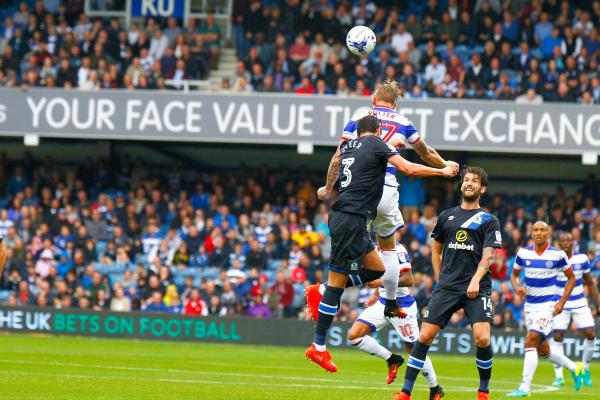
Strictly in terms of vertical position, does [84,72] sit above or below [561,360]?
above

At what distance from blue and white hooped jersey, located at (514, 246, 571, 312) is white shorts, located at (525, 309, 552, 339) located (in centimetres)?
7

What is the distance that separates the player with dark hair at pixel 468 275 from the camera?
11.1 m

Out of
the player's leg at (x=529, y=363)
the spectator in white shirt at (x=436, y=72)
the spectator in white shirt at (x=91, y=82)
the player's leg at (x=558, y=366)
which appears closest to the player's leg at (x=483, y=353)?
the player's leg at (x=529, y=363)

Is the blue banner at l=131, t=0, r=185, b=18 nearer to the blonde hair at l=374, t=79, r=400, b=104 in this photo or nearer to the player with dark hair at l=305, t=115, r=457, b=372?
the blonde hair at l=374, t=79, r=400, b=104

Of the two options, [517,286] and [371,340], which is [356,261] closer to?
[371,340]

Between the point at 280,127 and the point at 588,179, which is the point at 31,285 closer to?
the point at 280,127

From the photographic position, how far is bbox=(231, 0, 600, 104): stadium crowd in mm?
27000

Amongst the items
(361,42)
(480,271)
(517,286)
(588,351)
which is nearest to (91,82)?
(588,351)

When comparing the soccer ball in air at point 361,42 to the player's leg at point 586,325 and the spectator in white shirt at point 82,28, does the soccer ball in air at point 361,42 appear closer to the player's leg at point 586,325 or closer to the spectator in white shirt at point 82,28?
the player's leg at point 586,325

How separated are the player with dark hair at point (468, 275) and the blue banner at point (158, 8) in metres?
21.1

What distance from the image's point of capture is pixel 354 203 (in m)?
10.9

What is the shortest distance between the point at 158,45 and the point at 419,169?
19.7 m

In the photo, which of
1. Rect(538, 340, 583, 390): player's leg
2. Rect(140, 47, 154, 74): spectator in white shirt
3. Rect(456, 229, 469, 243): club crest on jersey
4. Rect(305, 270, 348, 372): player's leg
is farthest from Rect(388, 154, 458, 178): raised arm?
Rect(140, 47, 154, 74): spectator in white shirt

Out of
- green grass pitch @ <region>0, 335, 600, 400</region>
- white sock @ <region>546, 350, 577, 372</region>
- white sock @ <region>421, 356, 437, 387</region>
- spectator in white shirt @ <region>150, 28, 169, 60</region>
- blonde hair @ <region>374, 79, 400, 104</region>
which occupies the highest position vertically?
spectator in white shirt @ <region>150, 28, 169, 60</region>
